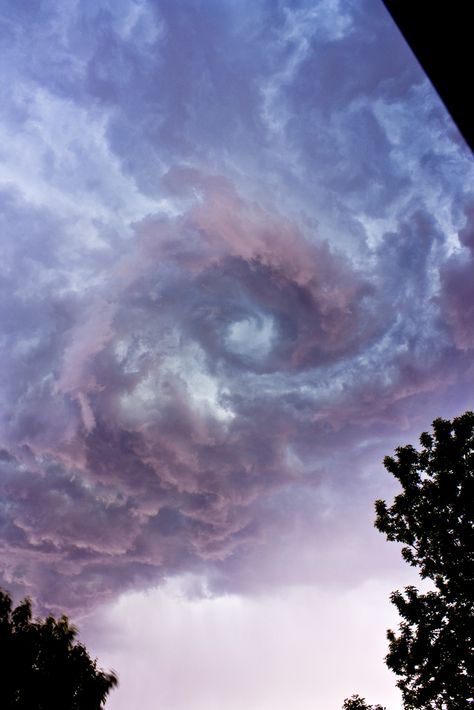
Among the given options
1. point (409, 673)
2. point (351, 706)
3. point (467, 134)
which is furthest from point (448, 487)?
point (467, 134)

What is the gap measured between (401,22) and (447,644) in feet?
62.7

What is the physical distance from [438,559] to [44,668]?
606 inches

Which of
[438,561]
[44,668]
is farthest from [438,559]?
[44,668]

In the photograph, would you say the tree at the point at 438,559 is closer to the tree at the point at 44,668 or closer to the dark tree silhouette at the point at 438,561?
the dark tree silhouette at the point at 438,561

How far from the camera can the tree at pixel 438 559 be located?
14.1 meters

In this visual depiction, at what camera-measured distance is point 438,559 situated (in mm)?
15688

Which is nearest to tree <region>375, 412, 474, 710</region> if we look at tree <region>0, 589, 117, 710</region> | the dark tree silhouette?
the dark tree silhouette

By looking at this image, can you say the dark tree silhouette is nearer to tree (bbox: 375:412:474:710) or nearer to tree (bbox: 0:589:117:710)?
tree (bbox: 375:412:474:710)

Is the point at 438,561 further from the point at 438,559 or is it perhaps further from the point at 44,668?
the point at 44,668

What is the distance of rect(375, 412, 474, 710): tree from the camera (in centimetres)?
1407

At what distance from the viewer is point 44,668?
497 inches

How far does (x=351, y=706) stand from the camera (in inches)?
597

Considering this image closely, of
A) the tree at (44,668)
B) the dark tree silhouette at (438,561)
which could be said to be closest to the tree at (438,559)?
the dark tree silhouette at (438,561)

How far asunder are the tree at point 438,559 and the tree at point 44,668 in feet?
38.2
